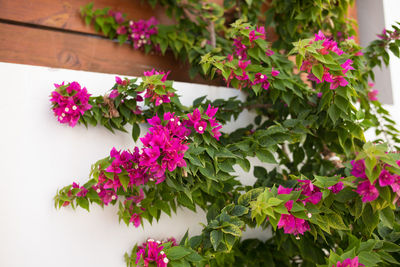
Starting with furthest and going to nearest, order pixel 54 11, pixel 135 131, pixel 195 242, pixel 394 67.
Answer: pixel 394 67, pixel 54 11, pixel 135 131, pixel 195 242

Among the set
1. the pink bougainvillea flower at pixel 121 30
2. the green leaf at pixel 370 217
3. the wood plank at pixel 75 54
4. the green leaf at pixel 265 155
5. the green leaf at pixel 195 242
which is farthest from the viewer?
the pink bougainvillea flower at pixel 121 30

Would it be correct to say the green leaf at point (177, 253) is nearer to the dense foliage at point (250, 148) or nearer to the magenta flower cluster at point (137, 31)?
the dense foliage at point (250, 148)

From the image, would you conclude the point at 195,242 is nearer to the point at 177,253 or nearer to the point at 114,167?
the point at 177,253

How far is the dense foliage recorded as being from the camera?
2.76 ft

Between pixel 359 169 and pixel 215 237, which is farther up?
pixel 359 169

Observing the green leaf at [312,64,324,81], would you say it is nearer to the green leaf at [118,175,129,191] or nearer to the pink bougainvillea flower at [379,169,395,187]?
the pink bougainvillea flower at [379,169,395,187]

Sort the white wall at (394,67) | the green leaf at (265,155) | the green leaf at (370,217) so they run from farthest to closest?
1. the white wall at (394,67)
2. the green leaf at (265,155)
3. the green leaf at (370,217)

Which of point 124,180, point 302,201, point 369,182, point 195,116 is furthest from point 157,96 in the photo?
point 369,182

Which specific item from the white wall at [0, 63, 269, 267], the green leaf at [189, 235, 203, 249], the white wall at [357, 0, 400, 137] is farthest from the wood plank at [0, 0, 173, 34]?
the white wall at [357, 0, 400, 137]

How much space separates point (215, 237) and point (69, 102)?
0.62m

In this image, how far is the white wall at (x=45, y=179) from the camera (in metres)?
1.05

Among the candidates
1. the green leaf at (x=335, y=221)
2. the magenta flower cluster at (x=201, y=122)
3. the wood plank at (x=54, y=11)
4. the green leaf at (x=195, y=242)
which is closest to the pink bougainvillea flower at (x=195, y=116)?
the magenta flower cluster at (x=201, y=122)

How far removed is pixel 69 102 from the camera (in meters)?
1.07

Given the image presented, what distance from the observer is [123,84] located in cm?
110
